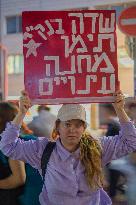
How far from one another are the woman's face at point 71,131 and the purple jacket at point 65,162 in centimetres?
5

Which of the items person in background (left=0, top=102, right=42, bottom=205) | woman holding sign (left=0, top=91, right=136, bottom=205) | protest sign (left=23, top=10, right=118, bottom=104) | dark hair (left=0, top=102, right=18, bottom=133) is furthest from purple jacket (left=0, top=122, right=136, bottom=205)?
dark hair (left=0, top=102, right=18, bottom=133)

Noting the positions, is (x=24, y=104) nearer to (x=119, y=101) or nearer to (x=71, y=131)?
(x=71, y=131)

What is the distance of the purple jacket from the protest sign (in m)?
0.27

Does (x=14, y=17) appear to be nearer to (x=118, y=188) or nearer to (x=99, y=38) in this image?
(x=118, y=188)

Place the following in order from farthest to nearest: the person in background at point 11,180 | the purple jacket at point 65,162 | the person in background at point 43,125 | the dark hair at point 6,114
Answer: the person in background at point 43,125
the dark hair at point 6,114
the person in background at point 11,180
the purple jacket at point 65,162

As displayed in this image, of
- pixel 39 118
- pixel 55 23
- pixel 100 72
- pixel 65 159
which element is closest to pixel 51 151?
pixel 65 159

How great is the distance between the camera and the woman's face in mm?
3094

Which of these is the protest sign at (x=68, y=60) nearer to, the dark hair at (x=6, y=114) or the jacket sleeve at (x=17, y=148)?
the jacket sleeve at (x=17, y=148)

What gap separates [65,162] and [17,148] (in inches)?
12.3

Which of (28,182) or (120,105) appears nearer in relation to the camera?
(120,105)

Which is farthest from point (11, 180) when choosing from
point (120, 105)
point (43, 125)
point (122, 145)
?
point (43, 125)

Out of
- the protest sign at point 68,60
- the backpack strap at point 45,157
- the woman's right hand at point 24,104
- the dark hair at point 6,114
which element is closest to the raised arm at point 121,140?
the protest sign at point 68,60

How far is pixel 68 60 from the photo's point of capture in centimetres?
327

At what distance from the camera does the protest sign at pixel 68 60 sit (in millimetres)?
3246
